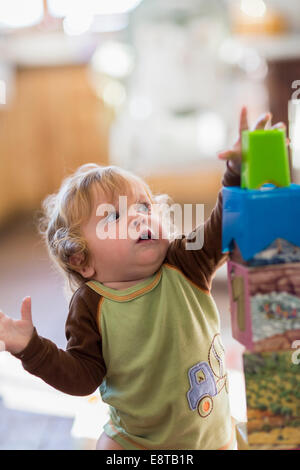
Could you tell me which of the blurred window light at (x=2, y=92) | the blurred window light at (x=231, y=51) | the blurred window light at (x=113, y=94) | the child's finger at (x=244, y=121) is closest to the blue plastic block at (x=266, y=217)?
the child's finger at (x=244, y=121)

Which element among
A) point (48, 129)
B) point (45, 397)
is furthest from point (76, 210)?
point (48, 129)

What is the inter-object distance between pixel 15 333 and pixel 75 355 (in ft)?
0.29

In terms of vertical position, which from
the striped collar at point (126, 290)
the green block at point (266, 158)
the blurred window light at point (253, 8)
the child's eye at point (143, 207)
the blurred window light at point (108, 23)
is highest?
the blurred window light at point (108, 23)

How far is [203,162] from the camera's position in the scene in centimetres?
222

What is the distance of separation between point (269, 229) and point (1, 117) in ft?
8.86

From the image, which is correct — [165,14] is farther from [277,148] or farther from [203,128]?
[277,148]

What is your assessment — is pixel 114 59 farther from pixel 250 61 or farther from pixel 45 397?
pixel 45 397

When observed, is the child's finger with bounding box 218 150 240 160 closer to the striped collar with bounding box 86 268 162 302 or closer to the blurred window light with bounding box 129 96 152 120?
the striped collar with bounding box 86 268 162 302

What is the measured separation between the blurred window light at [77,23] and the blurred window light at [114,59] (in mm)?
233

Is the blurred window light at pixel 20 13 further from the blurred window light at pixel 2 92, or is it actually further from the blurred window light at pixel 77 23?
the blurred window light at pixel 2 92

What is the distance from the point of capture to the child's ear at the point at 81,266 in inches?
27.7

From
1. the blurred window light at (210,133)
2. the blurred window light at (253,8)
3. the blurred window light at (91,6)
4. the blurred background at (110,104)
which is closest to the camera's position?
the blurred background at (110,104)
